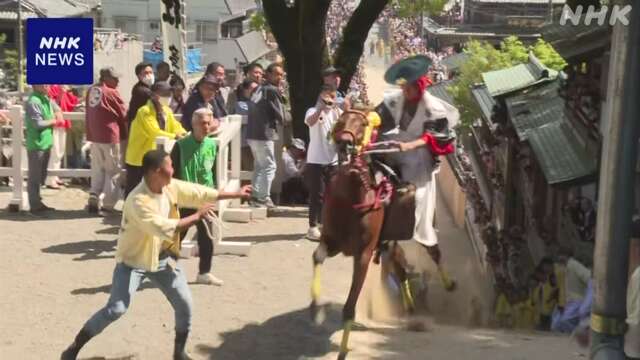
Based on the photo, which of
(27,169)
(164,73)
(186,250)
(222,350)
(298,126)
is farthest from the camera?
(298,126)

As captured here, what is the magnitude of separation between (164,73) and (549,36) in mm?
4860

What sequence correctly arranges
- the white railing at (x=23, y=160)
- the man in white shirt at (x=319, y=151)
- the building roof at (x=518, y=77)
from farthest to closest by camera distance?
the building roof at (x=518, y=77), the white railing at (x=23, y=160), the man in white shirt at (x=319, y=151)

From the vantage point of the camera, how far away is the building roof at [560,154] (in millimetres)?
8906

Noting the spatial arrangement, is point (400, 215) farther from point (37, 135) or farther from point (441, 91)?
point (441, 91)

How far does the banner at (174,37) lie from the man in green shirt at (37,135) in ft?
6.99

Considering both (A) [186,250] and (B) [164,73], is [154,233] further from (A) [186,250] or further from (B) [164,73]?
(B) [164,73]

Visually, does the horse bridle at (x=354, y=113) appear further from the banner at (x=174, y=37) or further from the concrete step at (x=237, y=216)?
the banner at (x=174, y=37)

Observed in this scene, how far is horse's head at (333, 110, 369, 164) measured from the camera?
8.17m

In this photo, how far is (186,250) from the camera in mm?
11531

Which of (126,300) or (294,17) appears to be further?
(294,17)

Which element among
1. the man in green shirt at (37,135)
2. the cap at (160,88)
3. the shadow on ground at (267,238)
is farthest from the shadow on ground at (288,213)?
the cap at (160,88)

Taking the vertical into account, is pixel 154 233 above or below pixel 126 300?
above

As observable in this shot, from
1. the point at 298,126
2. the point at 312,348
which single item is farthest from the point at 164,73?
the point at 312,348

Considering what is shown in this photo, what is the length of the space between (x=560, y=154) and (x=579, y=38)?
3.54ft
